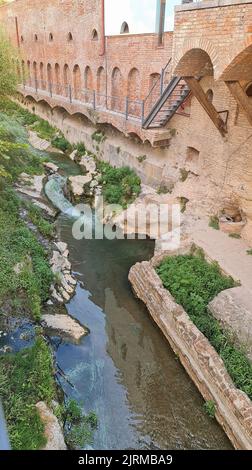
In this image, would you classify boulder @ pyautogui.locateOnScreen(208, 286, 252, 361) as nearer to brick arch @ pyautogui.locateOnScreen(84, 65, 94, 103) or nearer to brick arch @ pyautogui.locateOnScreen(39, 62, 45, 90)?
brick arch @ pyautogui.locateOnScreen(84, 65, 94, 103)

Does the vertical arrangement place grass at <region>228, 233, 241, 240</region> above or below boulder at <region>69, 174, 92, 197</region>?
above

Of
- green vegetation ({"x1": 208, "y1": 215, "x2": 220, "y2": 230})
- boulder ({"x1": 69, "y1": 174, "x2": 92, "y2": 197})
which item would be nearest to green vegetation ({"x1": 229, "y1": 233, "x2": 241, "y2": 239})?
green vegetation ({"x1": 208, "y1": 215, "x2": 220, "y2": 230})

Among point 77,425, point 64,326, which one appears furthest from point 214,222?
point 77,425

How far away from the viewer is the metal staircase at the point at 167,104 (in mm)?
12156

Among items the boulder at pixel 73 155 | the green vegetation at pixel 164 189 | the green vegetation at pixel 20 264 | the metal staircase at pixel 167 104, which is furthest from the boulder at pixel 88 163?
the green vegetation at pixel 20 264

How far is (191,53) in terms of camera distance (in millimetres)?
8688

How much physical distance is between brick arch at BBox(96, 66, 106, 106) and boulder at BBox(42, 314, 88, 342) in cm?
1294

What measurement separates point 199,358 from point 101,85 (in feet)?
50.9

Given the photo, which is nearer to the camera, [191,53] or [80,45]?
[191,53]

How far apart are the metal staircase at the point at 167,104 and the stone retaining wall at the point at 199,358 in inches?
222

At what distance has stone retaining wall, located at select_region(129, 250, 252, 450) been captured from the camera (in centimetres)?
623

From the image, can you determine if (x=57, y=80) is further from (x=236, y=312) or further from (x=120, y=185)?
(x=236, y=312)

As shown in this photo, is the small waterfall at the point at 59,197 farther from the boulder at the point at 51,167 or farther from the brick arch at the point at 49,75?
the brick arch at the point at 49,75

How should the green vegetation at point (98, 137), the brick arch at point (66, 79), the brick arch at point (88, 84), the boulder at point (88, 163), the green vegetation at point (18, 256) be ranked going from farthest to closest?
1. the brick arch at point (66, 79)
2. the brick arch at point (88, 84)
3. the green vegetation at point (98, 137)
4. the boulder at point (88, 163)
5. the green vegetation at point (18, 256)
